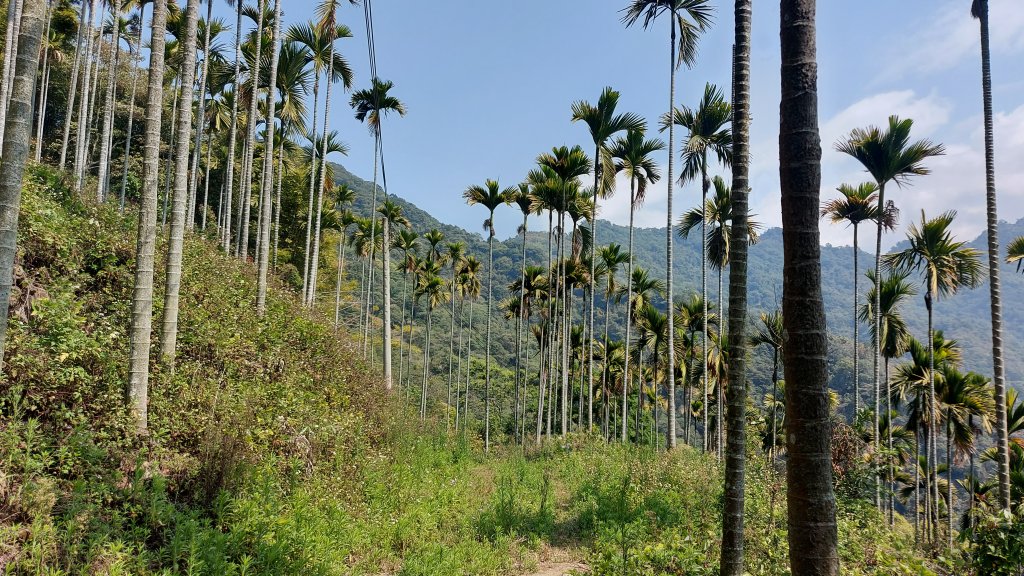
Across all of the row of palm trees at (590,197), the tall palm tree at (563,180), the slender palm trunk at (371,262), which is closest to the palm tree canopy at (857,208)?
the row of palm trees at (590,197)

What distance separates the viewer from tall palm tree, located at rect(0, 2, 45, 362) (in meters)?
3.68

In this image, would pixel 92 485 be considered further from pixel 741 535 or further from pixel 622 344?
pixel 622 344

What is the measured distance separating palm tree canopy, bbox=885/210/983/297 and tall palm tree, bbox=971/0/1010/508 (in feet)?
20.3

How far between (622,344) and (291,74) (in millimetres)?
24866

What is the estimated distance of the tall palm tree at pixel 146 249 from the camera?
5199 mm

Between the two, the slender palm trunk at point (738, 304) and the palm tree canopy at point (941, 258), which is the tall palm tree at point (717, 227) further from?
the slender palm trunk at point (738, 304)

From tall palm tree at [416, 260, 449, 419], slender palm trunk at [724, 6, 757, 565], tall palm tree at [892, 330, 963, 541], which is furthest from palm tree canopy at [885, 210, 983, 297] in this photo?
tall palm tree at [416, 260, 449, 419]

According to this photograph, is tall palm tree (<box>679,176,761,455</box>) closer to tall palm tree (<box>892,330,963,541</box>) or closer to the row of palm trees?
the row of palm trees

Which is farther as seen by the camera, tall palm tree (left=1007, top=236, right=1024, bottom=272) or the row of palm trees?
tall palm tree (left=1007, top=236, right=1024, bottom=272)

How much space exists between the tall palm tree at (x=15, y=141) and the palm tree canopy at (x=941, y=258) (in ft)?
63.8

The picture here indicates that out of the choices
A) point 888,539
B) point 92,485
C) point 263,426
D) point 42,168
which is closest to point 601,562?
point 888,539

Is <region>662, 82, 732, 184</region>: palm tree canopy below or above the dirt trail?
above

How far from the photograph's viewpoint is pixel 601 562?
5340mm

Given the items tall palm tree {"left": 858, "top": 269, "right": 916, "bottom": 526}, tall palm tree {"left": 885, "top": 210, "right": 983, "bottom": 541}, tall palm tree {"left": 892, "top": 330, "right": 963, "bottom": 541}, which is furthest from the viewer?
tall palm tree {"left": 892, "top": 330, "right": 963, "bottom": 541}
